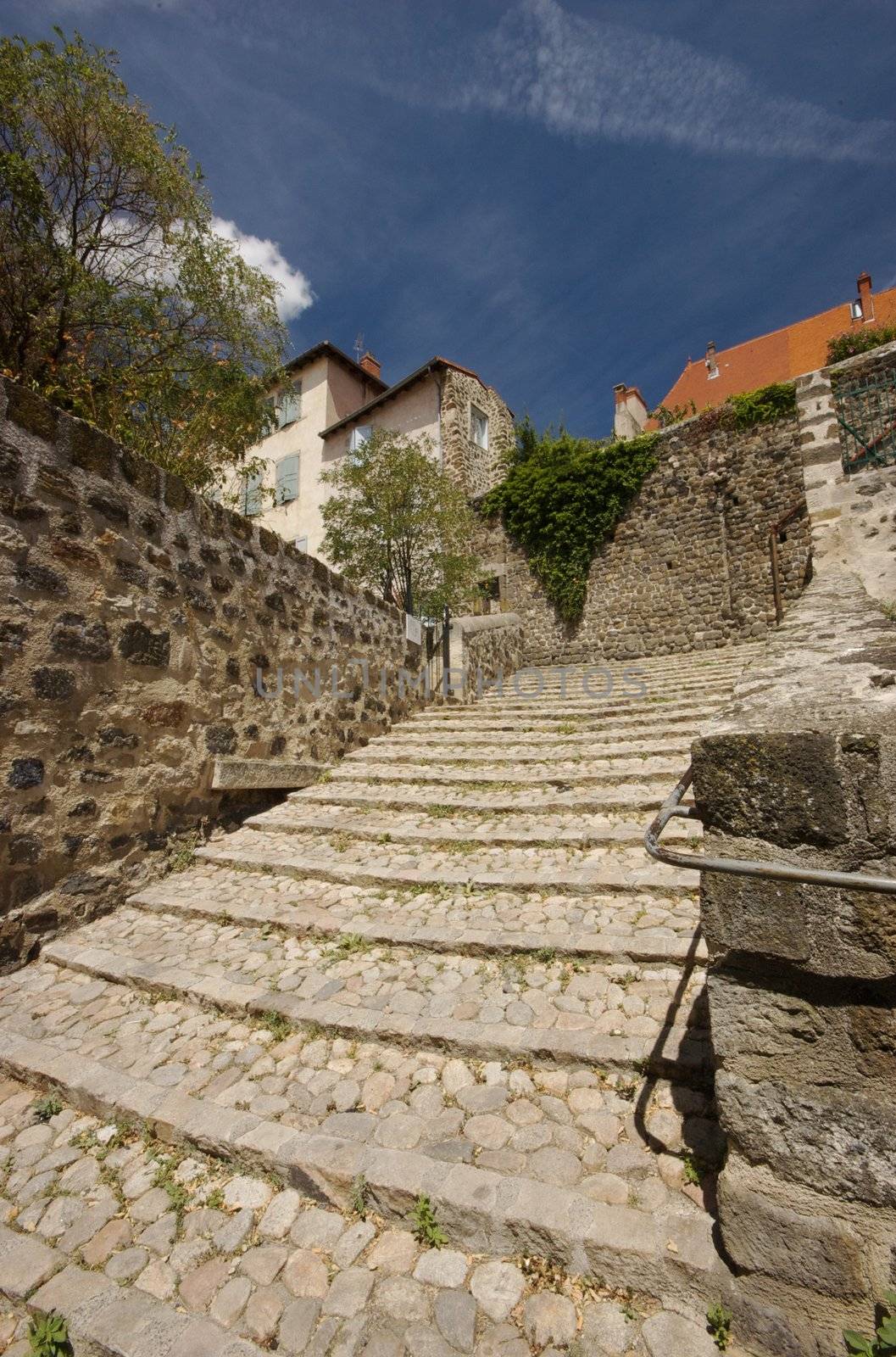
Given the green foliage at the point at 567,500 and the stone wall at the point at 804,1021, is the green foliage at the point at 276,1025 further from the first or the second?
the green foliage at the point at 567,500

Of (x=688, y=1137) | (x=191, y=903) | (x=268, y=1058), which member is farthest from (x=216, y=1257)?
(x=191, y=903)

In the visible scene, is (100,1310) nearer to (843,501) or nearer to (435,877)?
(435,877)

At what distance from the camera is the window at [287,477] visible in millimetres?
19688

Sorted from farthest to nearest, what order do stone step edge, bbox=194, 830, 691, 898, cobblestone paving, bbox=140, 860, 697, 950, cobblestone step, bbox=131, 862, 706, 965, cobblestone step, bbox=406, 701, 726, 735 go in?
cobblestone step, bbox=406, 701, 726, 735, stone step edge, bbox=194, 830, 691, 898, cobblestone paving, bbox=140, 860, 697, 950, cobblestone step, bbox=131, 862, 706, 965

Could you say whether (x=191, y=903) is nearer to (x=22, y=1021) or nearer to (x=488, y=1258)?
(x=22, y=1021)

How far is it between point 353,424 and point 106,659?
17141 millimetres

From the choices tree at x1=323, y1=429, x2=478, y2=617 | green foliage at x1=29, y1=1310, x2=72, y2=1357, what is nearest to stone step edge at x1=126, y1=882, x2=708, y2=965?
green foliage at x1=29, y1=1310, x2=72, y2=1357

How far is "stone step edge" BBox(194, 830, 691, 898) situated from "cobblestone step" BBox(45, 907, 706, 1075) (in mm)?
590

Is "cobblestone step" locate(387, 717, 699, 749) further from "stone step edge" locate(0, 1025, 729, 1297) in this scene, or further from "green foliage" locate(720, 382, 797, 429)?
"green foliage" locate(720, 382, 797, 429)

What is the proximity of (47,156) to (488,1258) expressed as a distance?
29.0 ft

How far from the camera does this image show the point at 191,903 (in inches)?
142

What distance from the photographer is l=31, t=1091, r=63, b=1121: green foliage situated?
227 centimetres

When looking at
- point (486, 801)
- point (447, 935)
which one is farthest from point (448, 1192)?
point (486, 801)

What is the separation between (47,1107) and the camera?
7.54 feet
